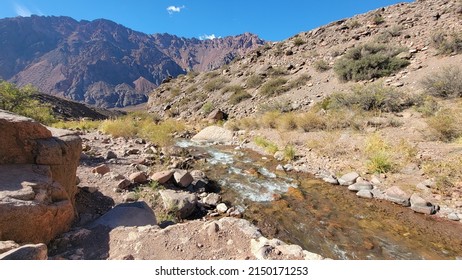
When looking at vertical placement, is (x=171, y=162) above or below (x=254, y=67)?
below

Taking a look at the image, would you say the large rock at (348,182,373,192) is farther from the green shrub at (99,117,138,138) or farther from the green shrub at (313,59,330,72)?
the green shrub at (313,59,330,72)

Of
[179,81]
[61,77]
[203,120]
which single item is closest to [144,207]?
[203,120]

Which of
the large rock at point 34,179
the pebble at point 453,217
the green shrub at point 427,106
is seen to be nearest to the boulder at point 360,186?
the pebble at point 453,217

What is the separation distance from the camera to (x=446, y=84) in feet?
33.1

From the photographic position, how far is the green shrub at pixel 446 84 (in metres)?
9.84

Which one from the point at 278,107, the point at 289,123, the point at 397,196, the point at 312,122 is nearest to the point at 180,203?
the point at 397,196

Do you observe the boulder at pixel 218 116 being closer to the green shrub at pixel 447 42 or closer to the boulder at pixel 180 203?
the green shrub at pixel 447 42

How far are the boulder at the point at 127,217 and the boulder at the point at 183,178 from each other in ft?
6.78

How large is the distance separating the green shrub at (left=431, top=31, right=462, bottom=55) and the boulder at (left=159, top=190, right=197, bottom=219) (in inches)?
605

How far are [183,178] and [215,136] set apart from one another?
26.9ft

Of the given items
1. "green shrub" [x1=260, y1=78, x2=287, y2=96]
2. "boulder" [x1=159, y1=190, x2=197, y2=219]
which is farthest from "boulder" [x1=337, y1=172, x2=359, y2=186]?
"green shrub" [x1=260, y1=78, x2=287, y2=96]
